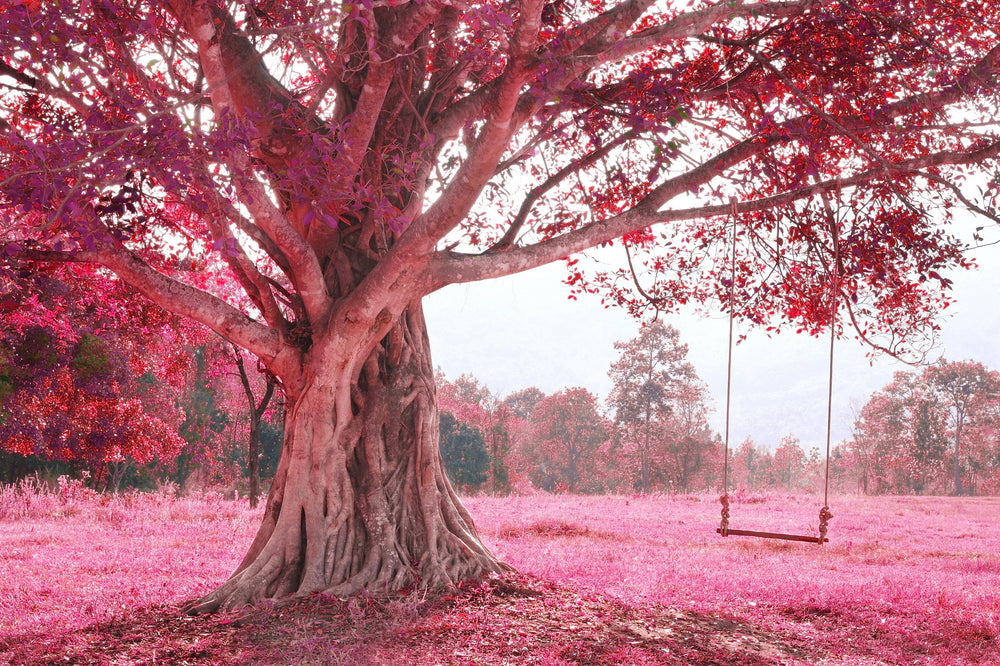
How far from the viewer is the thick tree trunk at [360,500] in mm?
7555

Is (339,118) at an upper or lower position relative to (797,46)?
lower

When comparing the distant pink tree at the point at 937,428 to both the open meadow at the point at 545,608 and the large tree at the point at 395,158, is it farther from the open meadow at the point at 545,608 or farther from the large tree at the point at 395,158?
the large tree at the point at 395,158

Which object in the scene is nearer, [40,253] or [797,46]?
[40,253]

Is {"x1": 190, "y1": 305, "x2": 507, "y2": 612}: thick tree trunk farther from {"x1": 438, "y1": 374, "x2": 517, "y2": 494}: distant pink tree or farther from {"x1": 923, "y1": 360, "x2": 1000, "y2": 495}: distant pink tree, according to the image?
{"x1": 923, "y1": 360, "x2": 1000, "y2": 495}: distant pink tree

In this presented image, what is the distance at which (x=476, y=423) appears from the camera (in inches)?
2040

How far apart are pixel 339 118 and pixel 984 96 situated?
6759mm

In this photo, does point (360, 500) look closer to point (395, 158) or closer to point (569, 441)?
point (395, 158)

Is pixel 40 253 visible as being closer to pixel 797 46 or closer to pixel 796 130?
pixel 796 130

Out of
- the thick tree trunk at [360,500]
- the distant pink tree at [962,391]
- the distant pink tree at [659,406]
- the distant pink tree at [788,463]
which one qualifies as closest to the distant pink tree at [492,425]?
the distant pink tree at [659,406]

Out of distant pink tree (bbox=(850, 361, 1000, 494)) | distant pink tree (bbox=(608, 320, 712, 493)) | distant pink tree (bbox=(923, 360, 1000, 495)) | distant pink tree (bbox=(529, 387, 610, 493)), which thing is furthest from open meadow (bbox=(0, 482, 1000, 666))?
distant pink tree (bbox=(923, 360, 1000, 495))

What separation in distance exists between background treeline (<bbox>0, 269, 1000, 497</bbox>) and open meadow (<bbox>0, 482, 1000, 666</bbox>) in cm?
424

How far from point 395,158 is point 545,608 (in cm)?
468

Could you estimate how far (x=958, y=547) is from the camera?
1483cm

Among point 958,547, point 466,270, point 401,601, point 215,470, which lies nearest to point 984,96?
point 466,270
